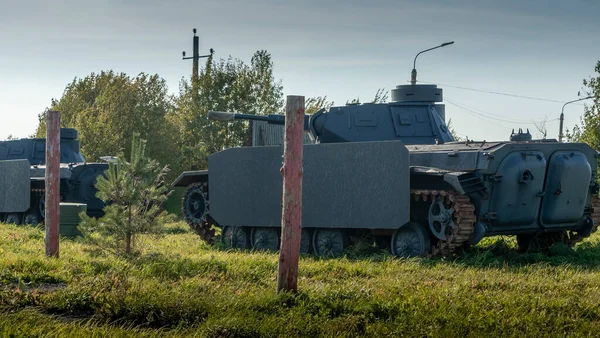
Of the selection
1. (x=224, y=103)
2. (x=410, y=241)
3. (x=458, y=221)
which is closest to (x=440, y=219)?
(x=458, y=221)

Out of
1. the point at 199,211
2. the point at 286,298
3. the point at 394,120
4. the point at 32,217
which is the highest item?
the point at 394,120

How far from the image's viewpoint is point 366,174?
16094mm

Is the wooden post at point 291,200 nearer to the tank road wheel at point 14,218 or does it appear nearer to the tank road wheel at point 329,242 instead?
the tank road wheel at point 329,242

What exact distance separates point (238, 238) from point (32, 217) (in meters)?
9.79

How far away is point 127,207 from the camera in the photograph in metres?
14.3

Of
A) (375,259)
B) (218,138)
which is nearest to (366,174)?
(375,259)

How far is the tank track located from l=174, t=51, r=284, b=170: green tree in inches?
884

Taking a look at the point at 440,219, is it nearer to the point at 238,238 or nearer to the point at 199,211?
the point at 238,238

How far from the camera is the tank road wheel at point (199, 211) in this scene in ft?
65.5

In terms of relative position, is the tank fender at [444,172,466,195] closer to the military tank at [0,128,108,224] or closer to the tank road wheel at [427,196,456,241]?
the tank road wheel at [427,196,456,241]

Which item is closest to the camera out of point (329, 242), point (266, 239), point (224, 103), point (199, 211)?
point (329, 242)

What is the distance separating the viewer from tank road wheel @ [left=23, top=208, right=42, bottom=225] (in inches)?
1048

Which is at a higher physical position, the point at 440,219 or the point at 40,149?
the point at 40,149

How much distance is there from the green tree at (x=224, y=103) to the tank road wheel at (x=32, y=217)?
10.5 meters
